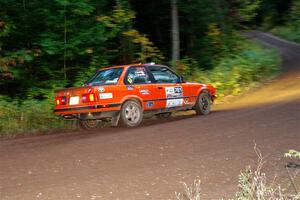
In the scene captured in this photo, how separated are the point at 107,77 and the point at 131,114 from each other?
47.1 inches

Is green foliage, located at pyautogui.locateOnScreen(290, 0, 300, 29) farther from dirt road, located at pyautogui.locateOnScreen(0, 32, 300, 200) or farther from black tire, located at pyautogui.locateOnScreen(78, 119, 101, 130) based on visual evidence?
black tire, located at pyautogui.locateOnScreen(78, 119, 101, 130)

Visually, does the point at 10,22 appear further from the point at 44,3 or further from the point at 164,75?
the point at 164,75

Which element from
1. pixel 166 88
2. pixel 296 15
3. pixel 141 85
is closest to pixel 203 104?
pixel 166 88

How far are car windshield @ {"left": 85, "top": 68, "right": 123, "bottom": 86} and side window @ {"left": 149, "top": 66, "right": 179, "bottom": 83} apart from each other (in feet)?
3.41

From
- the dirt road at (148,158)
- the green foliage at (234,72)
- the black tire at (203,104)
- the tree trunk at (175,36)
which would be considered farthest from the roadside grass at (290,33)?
the dirt road at (148,158)

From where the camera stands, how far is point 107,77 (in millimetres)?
12523

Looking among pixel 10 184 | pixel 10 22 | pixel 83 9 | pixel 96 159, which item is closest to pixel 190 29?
pixel 83 9

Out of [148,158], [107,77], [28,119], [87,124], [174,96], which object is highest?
[107,77]

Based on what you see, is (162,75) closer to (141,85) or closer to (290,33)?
(141,85)

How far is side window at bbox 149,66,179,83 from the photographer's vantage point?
13047 millimetres

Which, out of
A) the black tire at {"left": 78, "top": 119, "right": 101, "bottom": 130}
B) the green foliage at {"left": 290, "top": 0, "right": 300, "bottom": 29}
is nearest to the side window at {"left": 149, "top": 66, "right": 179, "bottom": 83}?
the black tire at {"left": 78, "top": 119, "right": 101, "bottom": 130}

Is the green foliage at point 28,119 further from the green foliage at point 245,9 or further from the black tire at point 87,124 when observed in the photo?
the green foliage at point 245,9

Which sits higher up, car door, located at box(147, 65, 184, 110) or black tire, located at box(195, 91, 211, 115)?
car door, located at box(147, 65, 184, 110)

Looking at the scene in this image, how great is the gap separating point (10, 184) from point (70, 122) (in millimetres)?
6936
